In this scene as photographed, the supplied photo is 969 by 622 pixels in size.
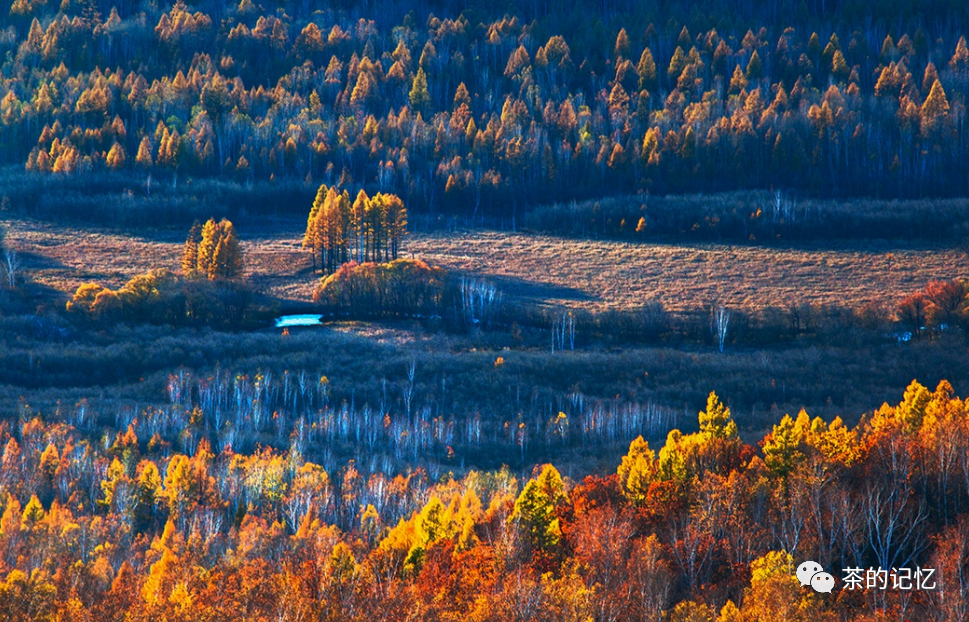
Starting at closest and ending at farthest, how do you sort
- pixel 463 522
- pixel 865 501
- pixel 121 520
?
1. pixel 865 501
2. pixel 463 522
3. pixel 121 520

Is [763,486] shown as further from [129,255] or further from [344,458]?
[129,255]

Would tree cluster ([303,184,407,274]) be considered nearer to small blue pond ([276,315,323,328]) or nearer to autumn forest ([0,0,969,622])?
autumn forest ([0,0,969,622])

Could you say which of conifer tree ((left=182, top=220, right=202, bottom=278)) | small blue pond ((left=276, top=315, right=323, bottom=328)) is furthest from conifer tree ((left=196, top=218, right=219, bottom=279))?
small blue pond ((left=276, top=315, right=323, bottom=328))

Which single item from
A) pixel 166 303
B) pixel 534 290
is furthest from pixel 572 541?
pixel 166 303

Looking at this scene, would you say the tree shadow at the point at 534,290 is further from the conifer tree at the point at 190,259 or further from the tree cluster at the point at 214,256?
the conifer tree at the point at 190,259

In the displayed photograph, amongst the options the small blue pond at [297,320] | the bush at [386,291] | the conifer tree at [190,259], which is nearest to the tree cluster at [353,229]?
the bush at [386,291]

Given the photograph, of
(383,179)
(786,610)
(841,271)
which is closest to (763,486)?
(786,610)
